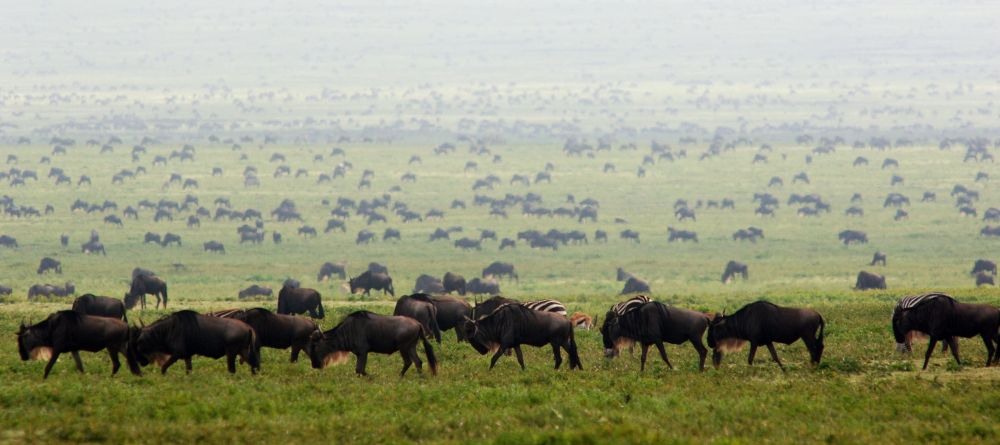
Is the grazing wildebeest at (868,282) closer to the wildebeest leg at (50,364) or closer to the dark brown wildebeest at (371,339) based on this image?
the dark brown wildebeest at (371,339)

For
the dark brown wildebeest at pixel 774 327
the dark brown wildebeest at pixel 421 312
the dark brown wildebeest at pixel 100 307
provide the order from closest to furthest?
1. the dark brown wildebeest at pixel 774 327
2. the dark brown wildebeest at pixel 421 312
3. the dark brown wildebeest at pixel 100 307

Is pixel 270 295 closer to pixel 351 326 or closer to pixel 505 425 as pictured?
pixel 351 326

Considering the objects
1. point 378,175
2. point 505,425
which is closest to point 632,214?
point 378,175

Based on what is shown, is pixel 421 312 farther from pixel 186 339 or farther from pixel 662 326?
pixel 186 339

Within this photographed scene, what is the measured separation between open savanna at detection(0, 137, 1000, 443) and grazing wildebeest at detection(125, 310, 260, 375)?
0.39 metres

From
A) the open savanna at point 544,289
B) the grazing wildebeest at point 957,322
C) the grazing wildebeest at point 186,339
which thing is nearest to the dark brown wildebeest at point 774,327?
the open savanna at point 544,289

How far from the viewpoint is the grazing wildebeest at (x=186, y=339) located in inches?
766

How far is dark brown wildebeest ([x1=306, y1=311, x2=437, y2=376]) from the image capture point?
20.1 m

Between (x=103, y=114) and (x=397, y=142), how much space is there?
52687 mm

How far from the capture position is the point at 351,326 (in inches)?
794

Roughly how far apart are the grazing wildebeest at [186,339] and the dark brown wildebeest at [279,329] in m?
1.20

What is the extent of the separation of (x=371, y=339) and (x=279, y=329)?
185 cm

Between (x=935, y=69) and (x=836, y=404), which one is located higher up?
(x=935, y=69)

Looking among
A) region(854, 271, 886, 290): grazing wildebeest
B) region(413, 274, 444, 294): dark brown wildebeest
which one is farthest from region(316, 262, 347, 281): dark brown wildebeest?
region(854, 271, 886, 290): grazing wildebeest
